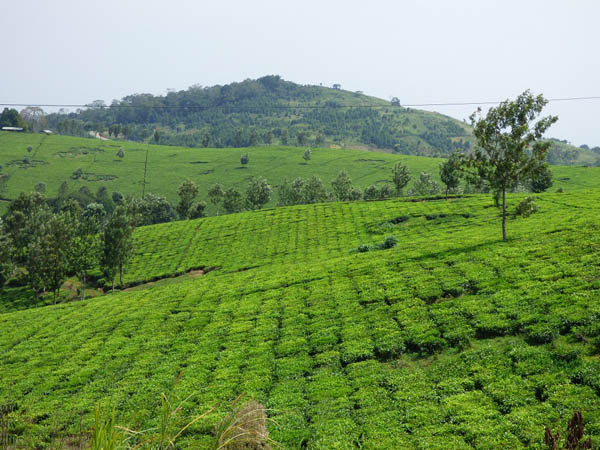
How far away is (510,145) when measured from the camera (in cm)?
4047

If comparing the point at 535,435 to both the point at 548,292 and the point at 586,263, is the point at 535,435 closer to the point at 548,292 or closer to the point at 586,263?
the point at 548,292

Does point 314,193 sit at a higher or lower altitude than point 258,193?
higher

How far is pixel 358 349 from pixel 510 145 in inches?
1137

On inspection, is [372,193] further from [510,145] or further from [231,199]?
[510,145]

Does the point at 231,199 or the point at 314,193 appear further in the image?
the point at 314,193

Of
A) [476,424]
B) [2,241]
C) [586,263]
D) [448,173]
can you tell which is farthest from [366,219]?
[2,241]

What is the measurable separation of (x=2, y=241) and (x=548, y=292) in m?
106

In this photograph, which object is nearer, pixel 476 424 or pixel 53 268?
pixel 476 424

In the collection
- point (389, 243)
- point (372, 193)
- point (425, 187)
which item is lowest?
point (389, 243)

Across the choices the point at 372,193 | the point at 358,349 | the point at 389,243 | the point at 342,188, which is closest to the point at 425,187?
the point at 372,193

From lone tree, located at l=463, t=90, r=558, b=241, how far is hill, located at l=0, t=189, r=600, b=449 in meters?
7.07

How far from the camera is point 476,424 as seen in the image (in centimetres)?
1684

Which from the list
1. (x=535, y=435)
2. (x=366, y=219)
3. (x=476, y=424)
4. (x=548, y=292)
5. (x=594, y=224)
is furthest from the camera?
(x=366, y=219)

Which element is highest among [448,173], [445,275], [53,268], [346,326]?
[448,173]
